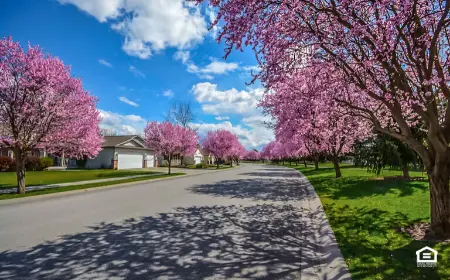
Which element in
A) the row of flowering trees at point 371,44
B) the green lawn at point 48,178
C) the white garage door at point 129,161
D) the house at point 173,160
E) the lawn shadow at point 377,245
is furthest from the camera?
the house at point 173,160

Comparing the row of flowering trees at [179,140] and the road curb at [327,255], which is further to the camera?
the row of flowering trees at [179,140]

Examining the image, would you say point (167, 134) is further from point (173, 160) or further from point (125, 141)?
point (173, 160)

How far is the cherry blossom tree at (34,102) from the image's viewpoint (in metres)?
12.0

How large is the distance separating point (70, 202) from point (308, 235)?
9.20m

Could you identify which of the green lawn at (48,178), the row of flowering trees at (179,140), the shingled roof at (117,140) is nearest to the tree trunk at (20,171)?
the green lawn at (48,178)

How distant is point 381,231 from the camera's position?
593 centimetres

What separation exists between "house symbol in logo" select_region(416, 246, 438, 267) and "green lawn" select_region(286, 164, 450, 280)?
0.07 metres

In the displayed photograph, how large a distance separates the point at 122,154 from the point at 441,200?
130 ft

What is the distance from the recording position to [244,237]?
19.8 feet

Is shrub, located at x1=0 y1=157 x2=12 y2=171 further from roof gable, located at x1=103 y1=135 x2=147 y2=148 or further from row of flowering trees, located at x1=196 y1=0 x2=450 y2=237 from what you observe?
row of flowering trees, located at x1=196 y1=0 x2=450 y2=237

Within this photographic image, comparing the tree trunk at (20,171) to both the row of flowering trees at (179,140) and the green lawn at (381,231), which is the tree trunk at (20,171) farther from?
the row of flowering trees at (179,140)

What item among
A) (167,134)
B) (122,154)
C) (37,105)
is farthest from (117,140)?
(37,105)

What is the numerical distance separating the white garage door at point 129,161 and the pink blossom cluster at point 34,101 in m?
27.2

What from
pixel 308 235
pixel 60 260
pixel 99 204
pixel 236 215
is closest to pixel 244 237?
pixel 308 235
